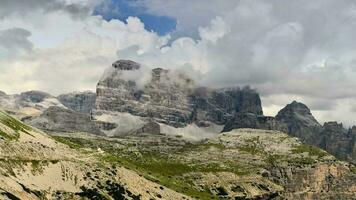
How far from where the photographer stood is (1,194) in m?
200
